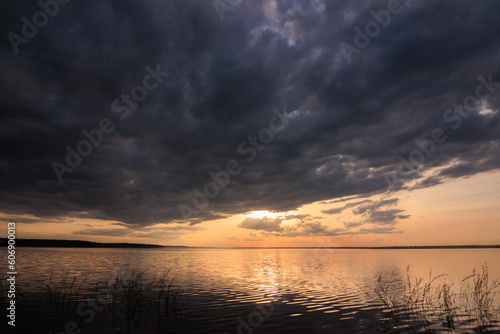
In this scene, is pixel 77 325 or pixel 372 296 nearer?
pixel 77 325

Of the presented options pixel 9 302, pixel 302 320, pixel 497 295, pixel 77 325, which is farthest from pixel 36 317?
pixel 497 295

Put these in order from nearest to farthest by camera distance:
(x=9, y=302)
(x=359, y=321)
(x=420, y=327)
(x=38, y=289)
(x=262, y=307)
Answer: (x=420, y=327)
(x=359, y=321)
(x=9, y=302)
(x=262, y=307)
(x=38, y=289)

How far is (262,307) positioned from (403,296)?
1470cm

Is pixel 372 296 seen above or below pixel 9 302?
below

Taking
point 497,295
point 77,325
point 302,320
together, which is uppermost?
point 77,325

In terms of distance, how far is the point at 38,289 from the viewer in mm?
26609

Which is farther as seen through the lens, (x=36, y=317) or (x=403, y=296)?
(x=403, y=296)

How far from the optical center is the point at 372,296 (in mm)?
27312

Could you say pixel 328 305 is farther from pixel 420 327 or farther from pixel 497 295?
pixel 497 295

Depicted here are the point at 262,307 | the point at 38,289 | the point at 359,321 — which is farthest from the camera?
the point at 38,289

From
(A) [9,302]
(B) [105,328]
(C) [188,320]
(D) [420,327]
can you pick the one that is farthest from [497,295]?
(A) [9,302]

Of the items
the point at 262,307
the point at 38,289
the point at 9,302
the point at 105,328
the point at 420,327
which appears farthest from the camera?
the point at 38,289

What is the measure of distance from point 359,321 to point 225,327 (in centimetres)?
883

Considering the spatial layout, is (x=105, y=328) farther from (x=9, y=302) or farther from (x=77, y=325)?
(x=9, y=302)
